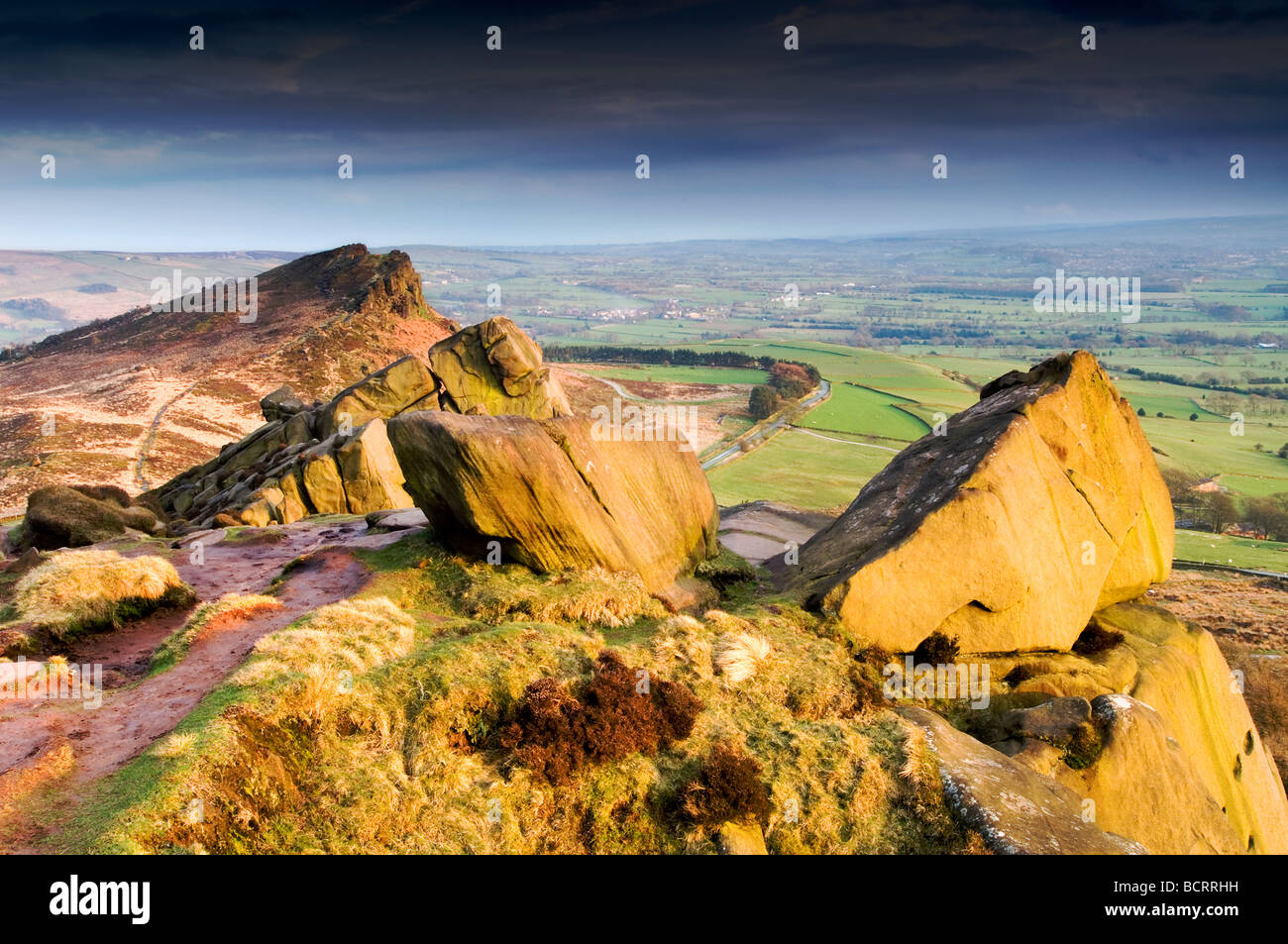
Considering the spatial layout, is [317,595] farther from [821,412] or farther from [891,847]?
[821,412]

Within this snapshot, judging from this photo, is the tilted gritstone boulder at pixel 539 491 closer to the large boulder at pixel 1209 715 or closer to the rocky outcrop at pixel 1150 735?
the rocky outcrop at pixel 1150 735

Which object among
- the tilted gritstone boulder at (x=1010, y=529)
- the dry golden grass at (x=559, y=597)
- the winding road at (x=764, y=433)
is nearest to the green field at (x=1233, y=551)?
the winding road at (x=764, y=433)

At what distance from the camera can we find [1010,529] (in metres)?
23.3

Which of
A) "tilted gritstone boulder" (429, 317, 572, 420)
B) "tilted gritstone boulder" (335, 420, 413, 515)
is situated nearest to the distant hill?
"tilted gritstone boulder" (429, 317, 572, 420)

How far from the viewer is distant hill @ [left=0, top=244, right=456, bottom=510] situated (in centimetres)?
6406

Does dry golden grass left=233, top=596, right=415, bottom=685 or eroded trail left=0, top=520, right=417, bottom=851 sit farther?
dry golden grass left=233, top=596, right=415, bottom=685

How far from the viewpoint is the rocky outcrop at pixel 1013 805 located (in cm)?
1412

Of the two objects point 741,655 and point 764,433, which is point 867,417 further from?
point 741,655

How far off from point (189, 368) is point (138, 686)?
91.0 m

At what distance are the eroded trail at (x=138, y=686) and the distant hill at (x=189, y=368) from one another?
140 ft

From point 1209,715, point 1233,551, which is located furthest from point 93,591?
point 1233,551

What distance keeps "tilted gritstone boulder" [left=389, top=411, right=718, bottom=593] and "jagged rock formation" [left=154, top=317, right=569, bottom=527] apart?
59.2 feet

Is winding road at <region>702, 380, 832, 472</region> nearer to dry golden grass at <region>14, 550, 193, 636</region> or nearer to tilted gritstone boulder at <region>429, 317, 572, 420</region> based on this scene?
tilted gritstone boulder at <region>429, 317, 572, 420</region>
